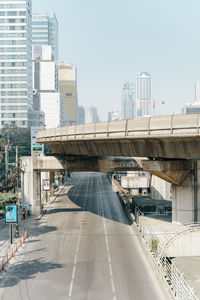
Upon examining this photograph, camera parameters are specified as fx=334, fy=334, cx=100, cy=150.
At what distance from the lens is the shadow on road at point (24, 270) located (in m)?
23.7

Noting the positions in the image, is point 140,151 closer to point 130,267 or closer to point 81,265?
point 130,267

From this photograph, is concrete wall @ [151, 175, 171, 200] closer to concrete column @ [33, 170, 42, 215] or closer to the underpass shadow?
the underpass shadow

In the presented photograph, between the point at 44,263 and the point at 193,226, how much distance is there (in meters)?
17.6

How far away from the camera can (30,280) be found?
78.3 ft

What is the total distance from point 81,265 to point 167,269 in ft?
22.4

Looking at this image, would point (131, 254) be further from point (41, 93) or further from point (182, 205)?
point (41, 93)

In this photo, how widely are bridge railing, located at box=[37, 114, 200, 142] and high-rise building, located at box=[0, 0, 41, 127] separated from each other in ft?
348

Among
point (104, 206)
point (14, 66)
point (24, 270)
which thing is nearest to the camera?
point (24, 270)

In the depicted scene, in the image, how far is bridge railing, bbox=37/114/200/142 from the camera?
84.6 ft

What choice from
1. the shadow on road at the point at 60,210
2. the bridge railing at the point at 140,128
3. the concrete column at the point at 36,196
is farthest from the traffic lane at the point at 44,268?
the shadow on road at the point at 60,210

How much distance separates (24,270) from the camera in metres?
25.9

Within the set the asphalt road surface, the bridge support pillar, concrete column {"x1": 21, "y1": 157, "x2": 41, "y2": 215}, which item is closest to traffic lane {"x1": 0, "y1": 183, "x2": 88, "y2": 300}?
the asphalt road surface

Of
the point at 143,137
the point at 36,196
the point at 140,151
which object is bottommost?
the point at 36,196

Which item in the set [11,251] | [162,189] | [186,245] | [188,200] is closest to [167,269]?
[186,245]
